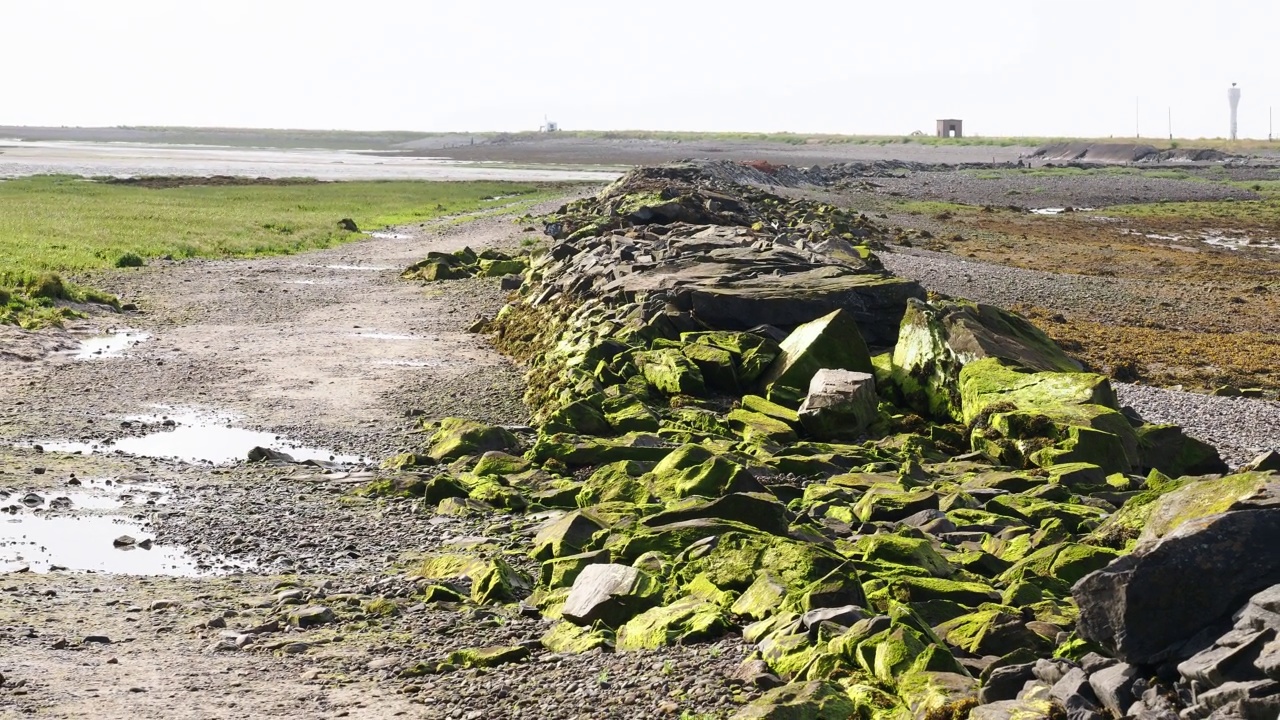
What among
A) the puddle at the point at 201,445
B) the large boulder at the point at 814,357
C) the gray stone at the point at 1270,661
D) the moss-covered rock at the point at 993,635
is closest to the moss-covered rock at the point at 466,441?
the puddle at the point at 201,445

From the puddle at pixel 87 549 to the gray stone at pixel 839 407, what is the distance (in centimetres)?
873

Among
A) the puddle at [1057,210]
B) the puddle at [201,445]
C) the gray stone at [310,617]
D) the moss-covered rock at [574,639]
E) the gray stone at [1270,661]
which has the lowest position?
the gray stone at [310,617]

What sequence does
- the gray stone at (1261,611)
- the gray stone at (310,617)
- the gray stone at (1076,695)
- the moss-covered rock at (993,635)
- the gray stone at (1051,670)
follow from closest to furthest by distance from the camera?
1. the gray stone at (1261,611)
2. the gray stone at (1076,695)
3. the gray stone at (1051,670)
4. the moss-covered rock at (993,635)
5. the gray stone at (310,617)

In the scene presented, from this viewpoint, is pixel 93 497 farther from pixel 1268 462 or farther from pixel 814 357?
pixel 1268 462

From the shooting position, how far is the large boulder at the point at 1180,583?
8.83m

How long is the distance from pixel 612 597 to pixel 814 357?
10417mm

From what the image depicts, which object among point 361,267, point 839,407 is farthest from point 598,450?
point 361,267

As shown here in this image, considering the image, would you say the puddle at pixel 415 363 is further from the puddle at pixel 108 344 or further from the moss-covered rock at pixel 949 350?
the moss-covered rock at pixel 949 350

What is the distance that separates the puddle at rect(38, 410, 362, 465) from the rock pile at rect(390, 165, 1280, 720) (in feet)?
6.92

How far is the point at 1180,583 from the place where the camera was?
29.1 ft

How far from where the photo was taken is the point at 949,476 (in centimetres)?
1775

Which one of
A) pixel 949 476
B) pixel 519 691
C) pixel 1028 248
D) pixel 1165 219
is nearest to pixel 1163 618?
pixel 519 691

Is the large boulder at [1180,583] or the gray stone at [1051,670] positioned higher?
the large boulder at [1180,583]

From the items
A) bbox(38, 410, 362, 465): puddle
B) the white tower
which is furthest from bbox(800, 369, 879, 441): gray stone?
the white tower
